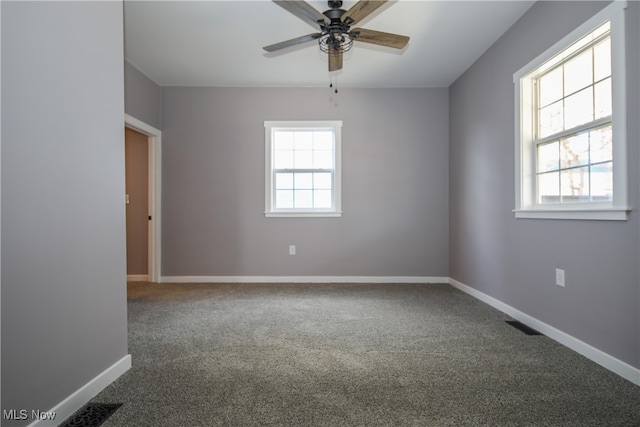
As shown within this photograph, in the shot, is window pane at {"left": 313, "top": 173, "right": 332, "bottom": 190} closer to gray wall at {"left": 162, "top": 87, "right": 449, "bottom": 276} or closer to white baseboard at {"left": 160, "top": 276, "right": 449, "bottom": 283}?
gray wall at {"left": 162, "top": 87, "right": 449, "bottom": 276}

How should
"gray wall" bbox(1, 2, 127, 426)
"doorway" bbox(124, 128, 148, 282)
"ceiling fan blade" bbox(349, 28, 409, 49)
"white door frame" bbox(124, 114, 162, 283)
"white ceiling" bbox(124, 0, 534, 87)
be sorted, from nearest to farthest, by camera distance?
"gray wall" bbox(1, 2, 127, 426) → "ceiling fan blade" bbox(349, 28, 409, 49) → "white ceiling" bbox(124, 0, 534, 87) → "white door frame" bbox(124, 114, 162, 283) → "doorway" bbox(124, 128, 148, 282)

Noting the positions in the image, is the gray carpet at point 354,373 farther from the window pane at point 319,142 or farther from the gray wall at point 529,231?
the window pane at point 319,142

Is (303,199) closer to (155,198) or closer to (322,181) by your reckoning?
(322,181)

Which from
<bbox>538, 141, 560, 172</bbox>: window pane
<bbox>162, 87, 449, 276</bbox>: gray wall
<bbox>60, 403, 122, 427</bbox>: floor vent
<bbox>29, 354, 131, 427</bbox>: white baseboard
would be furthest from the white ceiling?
<bbox>60, 403, 122, 427</bbox>: floor vent

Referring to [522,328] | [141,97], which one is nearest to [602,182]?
[522,328]

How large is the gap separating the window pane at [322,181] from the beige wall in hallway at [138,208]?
230cm

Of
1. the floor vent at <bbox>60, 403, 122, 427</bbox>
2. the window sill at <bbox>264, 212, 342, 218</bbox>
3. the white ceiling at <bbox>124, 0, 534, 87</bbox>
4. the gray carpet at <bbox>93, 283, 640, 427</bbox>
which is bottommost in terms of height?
the gray carpet at <bbox>93, 283, 640, 427</bbox>

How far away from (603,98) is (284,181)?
3.39 m

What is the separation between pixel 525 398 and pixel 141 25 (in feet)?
12.7

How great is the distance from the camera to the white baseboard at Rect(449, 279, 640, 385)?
6.29 feet

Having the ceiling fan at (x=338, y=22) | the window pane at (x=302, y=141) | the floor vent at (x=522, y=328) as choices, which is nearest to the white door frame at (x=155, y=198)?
the window pane at (x=302, y=141)

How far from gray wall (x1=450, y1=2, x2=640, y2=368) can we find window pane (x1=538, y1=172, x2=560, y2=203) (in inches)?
8.5

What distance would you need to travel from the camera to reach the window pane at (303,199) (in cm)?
474

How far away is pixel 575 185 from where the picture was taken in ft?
8.14
